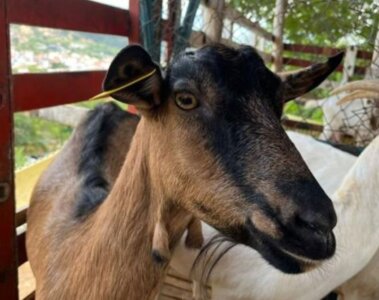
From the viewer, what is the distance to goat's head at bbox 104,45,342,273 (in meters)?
1.13

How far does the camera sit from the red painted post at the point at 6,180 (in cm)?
162

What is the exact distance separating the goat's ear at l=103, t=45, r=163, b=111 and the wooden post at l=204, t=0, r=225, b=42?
2.23m

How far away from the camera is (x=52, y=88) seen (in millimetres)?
2457

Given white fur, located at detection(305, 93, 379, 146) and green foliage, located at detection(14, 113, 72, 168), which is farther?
green foliage, located at detection(14, 113, 72, 168)

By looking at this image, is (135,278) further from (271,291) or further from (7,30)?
(7,30)

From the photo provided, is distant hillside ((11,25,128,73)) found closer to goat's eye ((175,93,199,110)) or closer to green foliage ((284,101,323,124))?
green foliage ((284,101,323,124))

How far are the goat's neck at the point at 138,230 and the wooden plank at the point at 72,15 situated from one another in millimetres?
928

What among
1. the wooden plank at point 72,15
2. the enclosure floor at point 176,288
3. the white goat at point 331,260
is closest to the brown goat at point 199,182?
the white goat at point 331,260

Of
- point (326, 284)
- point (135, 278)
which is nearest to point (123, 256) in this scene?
point (135, 278)

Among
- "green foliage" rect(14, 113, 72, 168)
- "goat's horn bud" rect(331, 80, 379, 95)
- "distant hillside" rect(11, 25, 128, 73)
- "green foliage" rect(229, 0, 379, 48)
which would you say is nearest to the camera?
"goat's horn bud" rect(331, 80, 379, 95)

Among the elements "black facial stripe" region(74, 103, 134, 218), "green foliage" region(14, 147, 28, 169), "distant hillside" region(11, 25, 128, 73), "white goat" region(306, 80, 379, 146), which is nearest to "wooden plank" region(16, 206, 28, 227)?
"black facial stripe" region(74, 103, 134, 218)

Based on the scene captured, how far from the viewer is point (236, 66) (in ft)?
4.29

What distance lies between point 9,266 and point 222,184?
1.15 metres

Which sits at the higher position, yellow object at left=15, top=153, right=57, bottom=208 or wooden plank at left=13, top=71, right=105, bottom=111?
wooden plank at left=13, top=71, right=105, bottom=111
